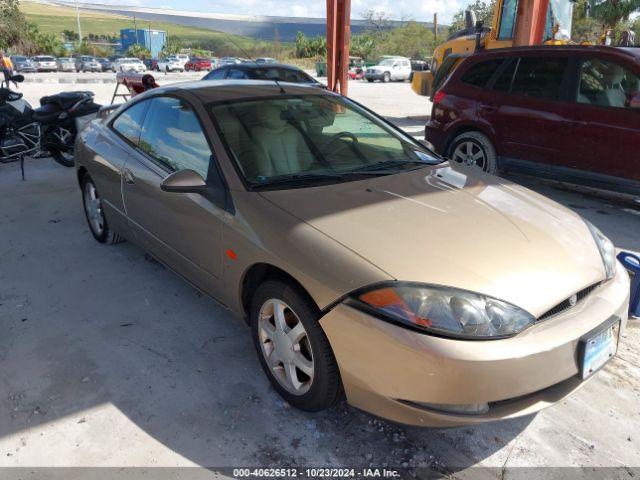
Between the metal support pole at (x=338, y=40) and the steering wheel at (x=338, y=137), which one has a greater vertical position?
the metal support pole at (x=338, y=40)

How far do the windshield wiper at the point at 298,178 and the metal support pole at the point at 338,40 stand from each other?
8683 mm

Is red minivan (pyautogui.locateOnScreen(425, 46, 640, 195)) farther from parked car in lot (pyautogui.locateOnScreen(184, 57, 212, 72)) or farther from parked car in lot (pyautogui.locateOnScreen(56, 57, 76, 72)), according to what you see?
parked car in lot (pyautogui.locateOnScreen(184, 57, 212, 72))

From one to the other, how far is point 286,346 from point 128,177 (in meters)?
1.81

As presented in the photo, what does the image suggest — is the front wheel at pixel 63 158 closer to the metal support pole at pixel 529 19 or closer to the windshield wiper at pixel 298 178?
the windshield wiper at pixel 298 178

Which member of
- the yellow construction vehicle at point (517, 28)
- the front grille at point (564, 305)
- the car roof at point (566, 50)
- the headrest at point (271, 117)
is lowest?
the front grille at point (564, 305)

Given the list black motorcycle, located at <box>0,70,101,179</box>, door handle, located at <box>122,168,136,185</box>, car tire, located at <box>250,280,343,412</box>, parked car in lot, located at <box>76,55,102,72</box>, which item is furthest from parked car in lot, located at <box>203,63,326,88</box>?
parked car in lot, located at <box>76,55,102,72</box>

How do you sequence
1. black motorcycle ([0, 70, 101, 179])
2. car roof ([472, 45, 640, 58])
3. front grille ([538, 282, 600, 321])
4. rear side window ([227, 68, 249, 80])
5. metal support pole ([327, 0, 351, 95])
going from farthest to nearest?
rear side window ([227, 68, 249, 80]) → metal support pole ([327, 0, 351, 95]) → black motorcycle ([0, 70, 101, 179]) → car roof ([472, 45, 640, 58]) → front grille ([538, 282, 600, 321])

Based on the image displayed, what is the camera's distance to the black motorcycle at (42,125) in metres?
7.03

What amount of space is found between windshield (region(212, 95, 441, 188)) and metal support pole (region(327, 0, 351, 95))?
7880 mm

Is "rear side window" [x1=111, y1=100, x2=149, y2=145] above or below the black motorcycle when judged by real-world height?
above

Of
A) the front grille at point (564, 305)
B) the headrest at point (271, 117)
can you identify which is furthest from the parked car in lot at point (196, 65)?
the front grille at point (564, 305)

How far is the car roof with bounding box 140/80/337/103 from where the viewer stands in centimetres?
324

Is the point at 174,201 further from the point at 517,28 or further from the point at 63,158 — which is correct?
the point at 517,28

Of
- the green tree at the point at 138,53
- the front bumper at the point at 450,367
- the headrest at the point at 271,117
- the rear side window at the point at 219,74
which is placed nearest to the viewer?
the front bumper at the point at 450,367
